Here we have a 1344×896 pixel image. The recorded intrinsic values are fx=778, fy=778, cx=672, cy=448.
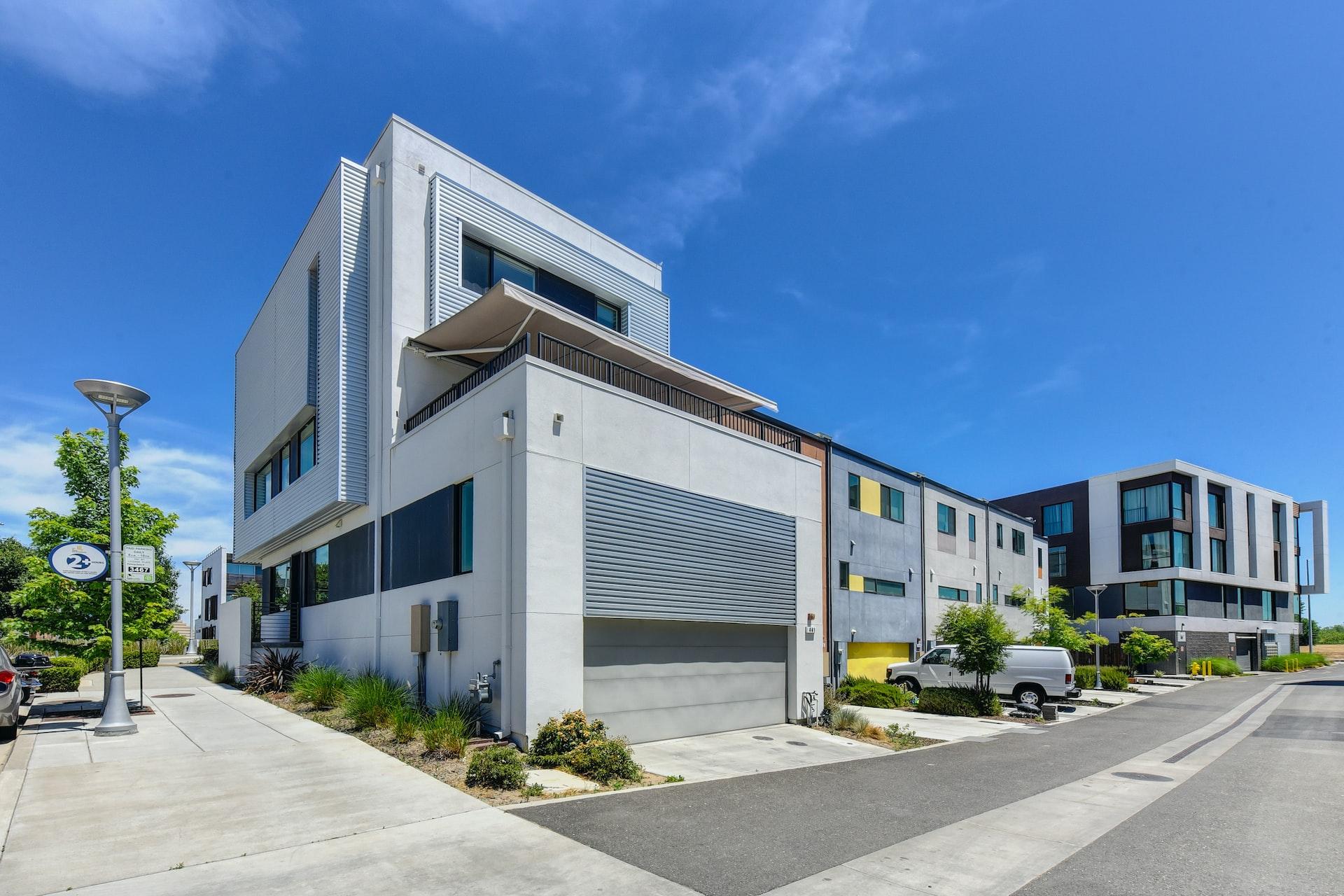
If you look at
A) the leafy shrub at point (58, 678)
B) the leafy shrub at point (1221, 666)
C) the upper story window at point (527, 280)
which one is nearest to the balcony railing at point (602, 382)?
the upper story window at point (527, 280)

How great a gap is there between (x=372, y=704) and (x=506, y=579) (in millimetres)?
3364

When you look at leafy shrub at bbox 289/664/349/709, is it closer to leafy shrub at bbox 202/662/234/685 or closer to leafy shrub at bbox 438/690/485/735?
leafy shrub at bbox 438/690/485/735

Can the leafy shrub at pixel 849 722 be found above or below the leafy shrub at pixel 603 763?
below

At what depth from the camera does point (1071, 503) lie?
56.2 meters

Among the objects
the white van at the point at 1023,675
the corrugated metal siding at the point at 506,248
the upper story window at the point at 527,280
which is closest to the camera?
the corrugated metal siding at the point at 506,248

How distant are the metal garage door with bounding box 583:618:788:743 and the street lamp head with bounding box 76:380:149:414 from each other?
8582 mm

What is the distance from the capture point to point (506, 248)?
1981 cm

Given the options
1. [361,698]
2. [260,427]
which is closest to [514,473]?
[361,698]

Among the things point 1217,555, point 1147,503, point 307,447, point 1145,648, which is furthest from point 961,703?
point 1217,555

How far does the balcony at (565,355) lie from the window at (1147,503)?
40.8 m

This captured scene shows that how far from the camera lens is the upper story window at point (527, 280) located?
19141 millimetres

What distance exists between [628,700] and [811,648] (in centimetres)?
604

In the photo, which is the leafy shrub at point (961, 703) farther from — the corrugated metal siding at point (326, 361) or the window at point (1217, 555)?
the window at point (1217, 555)

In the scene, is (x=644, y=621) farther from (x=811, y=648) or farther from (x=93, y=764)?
(x=93, y=764)
